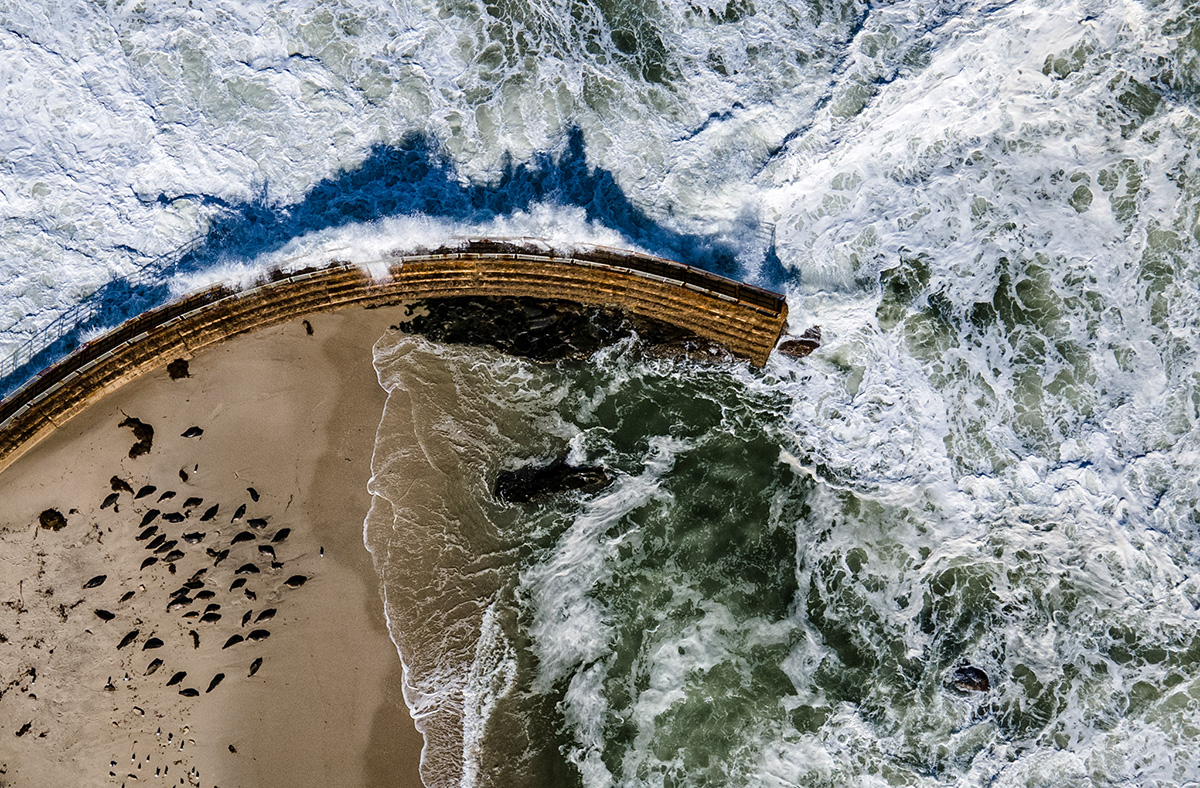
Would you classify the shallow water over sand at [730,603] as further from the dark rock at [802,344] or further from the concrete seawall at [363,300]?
the concrete seawall at [363,300]

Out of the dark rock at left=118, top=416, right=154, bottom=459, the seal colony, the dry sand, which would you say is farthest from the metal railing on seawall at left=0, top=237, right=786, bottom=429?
the dark rock at left=118, top=416, right=154, bottom=459

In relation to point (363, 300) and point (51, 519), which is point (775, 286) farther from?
point (51, 519)

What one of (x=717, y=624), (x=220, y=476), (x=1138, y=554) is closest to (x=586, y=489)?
(x=717, y=624)

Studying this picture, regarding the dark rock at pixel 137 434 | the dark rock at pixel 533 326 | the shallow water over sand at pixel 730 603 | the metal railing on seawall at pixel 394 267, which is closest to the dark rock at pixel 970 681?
the shallow water over sand at pixel 730 603

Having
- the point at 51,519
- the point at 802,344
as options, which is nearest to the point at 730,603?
the point at 802,344

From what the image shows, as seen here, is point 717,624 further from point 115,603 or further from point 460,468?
point 115,603
